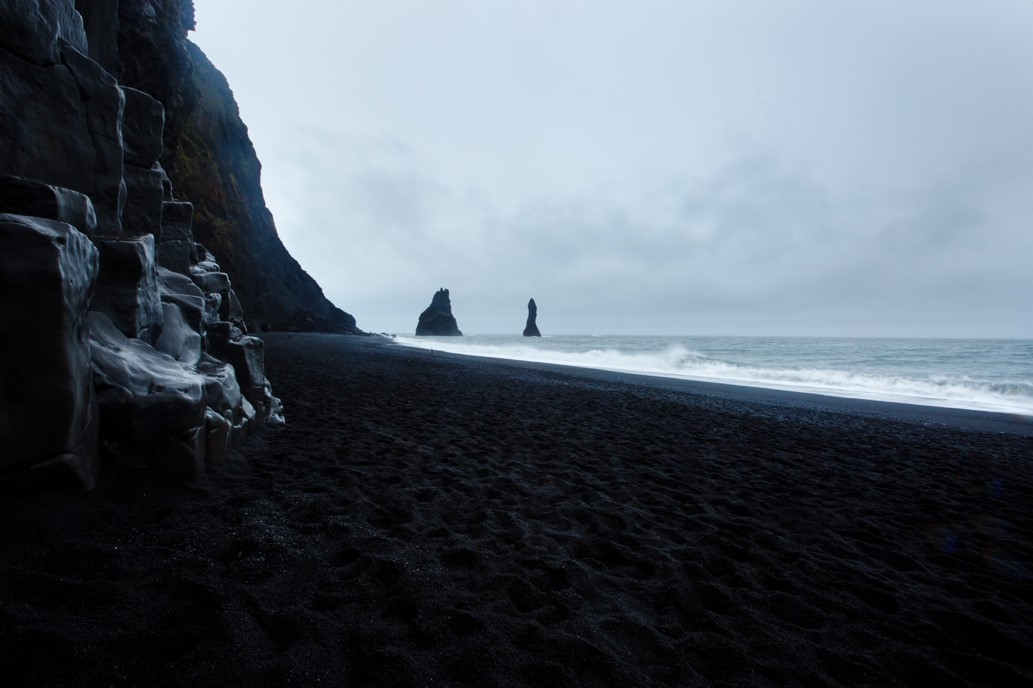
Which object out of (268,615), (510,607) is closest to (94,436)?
(268,615)

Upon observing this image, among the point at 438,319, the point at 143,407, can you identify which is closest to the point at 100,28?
the point at 143,407

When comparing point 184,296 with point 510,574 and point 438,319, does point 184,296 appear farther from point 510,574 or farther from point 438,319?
point 438,319

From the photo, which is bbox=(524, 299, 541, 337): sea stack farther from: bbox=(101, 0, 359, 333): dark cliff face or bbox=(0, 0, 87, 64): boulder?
bbox=(0, 0, 87, 64): boulder

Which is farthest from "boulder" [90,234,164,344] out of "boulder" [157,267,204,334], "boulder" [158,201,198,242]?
"boulder" [158,201,198,242]

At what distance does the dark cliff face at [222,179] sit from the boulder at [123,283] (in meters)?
17.6

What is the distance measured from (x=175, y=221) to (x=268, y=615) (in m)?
8.81

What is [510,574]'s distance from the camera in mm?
3424

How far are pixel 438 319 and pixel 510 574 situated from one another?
109 meters

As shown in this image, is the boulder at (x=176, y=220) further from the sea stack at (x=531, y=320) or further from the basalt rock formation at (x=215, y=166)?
the sea stack at (x=531, y=320)

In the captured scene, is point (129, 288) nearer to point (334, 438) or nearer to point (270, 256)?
point (334, 438)

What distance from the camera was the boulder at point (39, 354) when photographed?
9.53ft

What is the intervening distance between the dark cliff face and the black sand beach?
20321mm

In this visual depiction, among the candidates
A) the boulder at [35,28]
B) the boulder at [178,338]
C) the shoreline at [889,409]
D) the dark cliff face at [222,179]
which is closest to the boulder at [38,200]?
the boulder at [35,28]

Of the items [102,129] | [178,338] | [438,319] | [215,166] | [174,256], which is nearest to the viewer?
[102,129]
